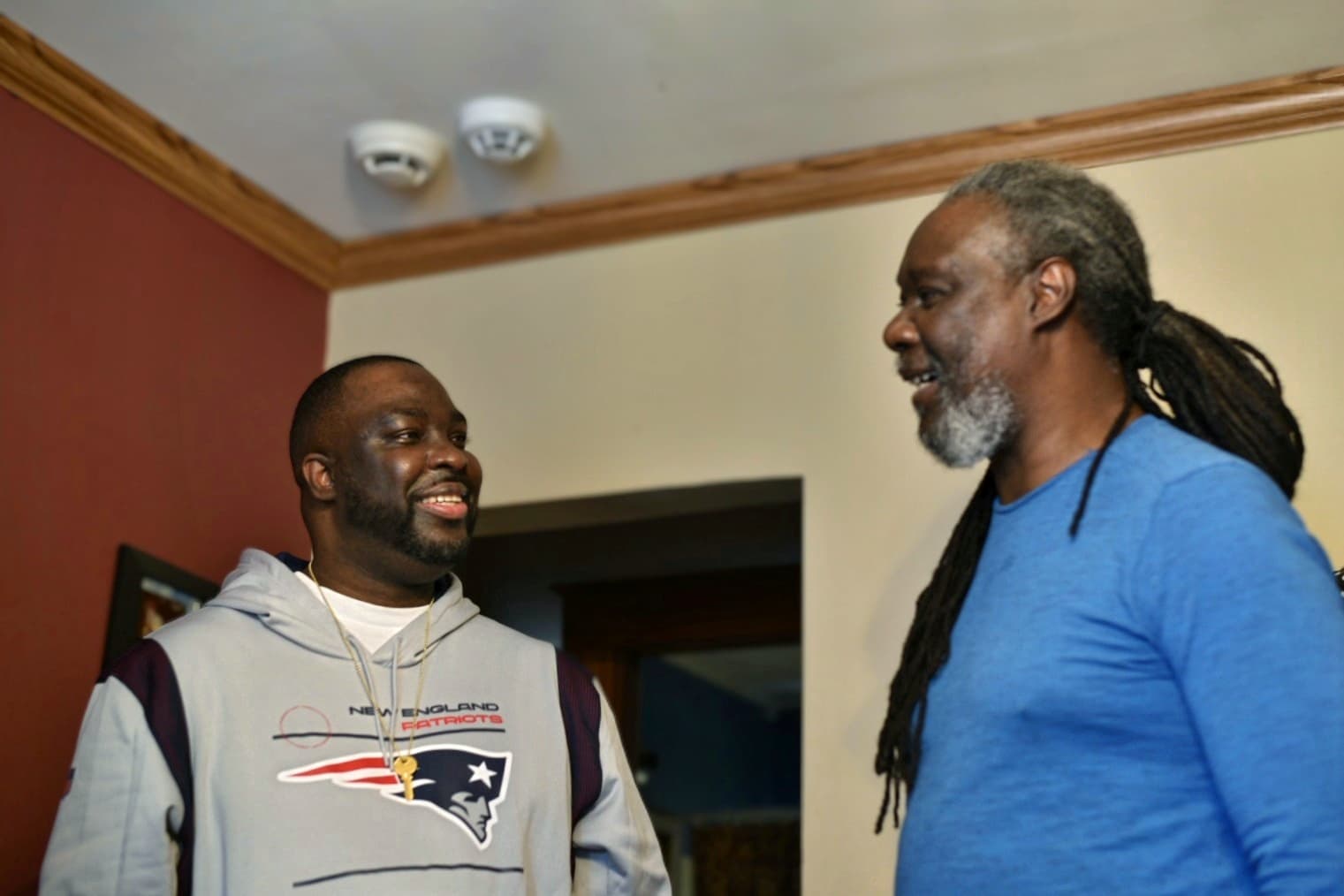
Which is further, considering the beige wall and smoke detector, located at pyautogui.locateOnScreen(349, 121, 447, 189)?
smoke detector, located at pyautogui.locateOnScreen(349, 121, 447, 189)

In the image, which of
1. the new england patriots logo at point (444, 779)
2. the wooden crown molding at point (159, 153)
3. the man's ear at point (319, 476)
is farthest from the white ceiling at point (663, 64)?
the new england patriots logo at point (444, 779)

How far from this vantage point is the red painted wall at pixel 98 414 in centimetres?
254

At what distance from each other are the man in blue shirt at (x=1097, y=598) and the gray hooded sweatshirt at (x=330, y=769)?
0.51 meters

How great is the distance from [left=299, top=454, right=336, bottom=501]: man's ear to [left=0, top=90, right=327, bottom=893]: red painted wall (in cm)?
78

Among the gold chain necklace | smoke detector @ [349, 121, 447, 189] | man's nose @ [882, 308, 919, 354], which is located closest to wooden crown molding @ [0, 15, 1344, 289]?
smoke detector @ [349, 121, 447, 189]

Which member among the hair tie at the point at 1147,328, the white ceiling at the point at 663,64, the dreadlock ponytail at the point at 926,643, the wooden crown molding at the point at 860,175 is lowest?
the dreadlock ponytail at the point at 926,643

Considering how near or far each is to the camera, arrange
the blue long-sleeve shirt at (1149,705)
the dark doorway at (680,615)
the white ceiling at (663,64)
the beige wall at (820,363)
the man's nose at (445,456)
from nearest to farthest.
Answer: the blue long-sleeve shirt at (1149,705), the man's nose at (445,456), the white ceiling at (663,64), the beige wall at (820,363), the dark doorway at (680,615)

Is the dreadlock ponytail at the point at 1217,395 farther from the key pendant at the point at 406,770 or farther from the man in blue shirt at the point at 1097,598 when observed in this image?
the key pendant at the point at 406,770

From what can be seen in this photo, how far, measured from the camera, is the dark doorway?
11.2ft

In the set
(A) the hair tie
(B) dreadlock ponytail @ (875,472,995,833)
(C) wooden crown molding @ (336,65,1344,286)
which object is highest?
(C) wooden crown molding @ (336,65,1344,286)

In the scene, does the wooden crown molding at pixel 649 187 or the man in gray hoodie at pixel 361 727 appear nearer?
the man in gray hoodie at pixel 361 727

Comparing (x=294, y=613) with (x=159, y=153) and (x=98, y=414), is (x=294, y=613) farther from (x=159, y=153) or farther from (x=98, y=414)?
(x=159, y=153)

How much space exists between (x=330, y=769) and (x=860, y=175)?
175 cm

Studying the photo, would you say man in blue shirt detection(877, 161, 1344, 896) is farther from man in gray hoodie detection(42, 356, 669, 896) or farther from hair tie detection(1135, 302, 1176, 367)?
man in gray hoodie detection(42, 356, 669, 896)
